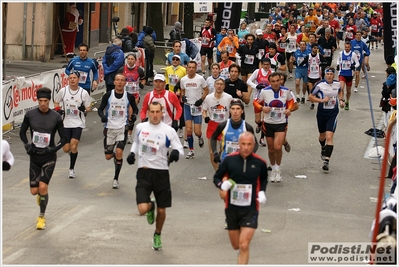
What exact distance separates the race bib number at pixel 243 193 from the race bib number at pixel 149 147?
1.55 m

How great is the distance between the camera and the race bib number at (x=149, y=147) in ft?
37.1

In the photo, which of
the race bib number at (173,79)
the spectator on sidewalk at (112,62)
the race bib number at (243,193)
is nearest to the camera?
the race bib number at (243,193)

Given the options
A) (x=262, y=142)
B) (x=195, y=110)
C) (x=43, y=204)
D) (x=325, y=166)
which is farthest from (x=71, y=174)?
(x=262, y=142)

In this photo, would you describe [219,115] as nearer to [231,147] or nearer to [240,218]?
[231,147]

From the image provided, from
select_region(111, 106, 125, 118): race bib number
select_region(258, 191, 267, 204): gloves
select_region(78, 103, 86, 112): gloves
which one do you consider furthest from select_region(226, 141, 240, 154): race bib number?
select_region(78, 103, 86, 112): gloves

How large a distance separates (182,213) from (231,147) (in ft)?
4.28

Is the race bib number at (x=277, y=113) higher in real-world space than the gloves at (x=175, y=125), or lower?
higher

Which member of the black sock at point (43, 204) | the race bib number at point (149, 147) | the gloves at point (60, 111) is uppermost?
the race bib number at point (149, 147)

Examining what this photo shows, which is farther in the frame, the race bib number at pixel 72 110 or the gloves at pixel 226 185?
the race bib number at pixel 72 110

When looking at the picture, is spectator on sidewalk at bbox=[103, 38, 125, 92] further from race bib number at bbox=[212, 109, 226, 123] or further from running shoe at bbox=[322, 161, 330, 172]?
running shoe at bbox=[322, 161, 330, 172]

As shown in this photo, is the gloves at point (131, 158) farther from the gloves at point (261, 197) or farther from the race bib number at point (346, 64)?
the race bib number at point (346, 64)

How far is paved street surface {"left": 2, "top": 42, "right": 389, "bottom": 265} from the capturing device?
1099 centimetres

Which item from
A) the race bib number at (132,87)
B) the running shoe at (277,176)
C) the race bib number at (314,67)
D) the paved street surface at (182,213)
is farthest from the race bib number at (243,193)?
the race bib number at (314,67)

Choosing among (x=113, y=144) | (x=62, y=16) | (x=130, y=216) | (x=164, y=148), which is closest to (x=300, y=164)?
(x=113, y=144)
